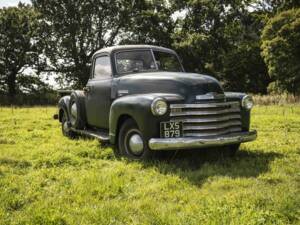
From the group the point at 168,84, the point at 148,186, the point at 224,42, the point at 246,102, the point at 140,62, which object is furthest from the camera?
the point at 224,42

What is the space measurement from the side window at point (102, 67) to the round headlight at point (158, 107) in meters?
2.17

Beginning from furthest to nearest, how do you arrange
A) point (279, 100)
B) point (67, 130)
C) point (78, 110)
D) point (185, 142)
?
1. point (279, 100)
2. point (67, 130)
3. point (78, 110)
4. point (185, 142)

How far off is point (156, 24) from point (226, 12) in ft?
20.0

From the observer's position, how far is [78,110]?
29.9 feet

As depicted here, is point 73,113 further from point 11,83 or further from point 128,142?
point 11,83

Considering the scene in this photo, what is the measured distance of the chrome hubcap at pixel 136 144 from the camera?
6781mm

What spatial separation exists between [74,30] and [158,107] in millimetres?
30664

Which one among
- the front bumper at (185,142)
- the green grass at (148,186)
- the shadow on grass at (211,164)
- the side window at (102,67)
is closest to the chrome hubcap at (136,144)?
the green grass at (148,186)

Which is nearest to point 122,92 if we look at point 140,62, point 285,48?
point 140,62

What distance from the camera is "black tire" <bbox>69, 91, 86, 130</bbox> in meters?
9.07

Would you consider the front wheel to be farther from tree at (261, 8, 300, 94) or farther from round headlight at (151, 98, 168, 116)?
tree at (261, 8, 300, 94)

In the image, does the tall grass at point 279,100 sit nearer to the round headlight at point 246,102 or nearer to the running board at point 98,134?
the round headlight at point 246,102

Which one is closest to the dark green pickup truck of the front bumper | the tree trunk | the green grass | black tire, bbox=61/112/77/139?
the front bumper

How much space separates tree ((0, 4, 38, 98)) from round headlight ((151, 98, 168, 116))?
93.9 ft
